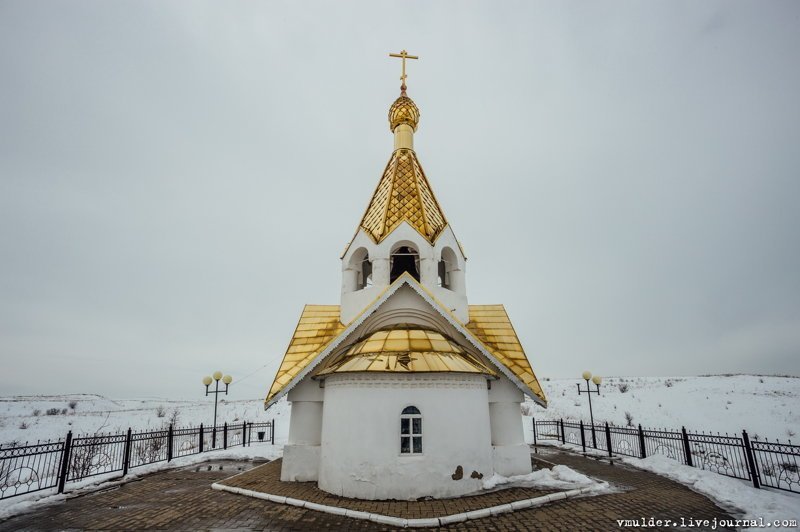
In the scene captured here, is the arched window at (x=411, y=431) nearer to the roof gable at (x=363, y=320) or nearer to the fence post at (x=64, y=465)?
the roof gable at (x=363, y=320)

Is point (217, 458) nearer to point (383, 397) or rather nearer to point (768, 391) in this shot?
point (383, 397)

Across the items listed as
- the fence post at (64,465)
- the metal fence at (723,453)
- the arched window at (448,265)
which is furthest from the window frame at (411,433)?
the fence post at (64,465)

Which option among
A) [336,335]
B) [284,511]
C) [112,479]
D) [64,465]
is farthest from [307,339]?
[112,479]

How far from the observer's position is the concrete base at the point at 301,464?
11062 mm

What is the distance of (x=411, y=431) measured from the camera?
9.45m

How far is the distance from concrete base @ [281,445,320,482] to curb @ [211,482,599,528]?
1460 millimetres

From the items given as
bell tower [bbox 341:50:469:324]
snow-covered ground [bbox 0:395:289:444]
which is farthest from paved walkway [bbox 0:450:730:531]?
snow-covered ground [bbox 0:395:289:444]

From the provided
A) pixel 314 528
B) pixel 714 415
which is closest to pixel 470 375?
pixel 314 528

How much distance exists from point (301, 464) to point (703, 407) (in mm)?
40354

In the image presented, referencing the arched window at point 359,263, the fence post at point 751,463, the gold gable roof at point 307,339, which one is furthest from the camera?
the arched window at point 359,263

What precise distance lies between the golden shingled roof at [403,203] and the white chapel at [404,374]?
0.17ft

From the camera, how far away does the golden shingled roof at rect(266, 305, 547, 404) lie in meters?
11.3

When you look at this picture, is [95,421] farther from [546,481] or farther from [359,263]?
[546,481]

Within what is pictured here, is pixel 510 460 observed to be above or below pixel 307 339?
below
